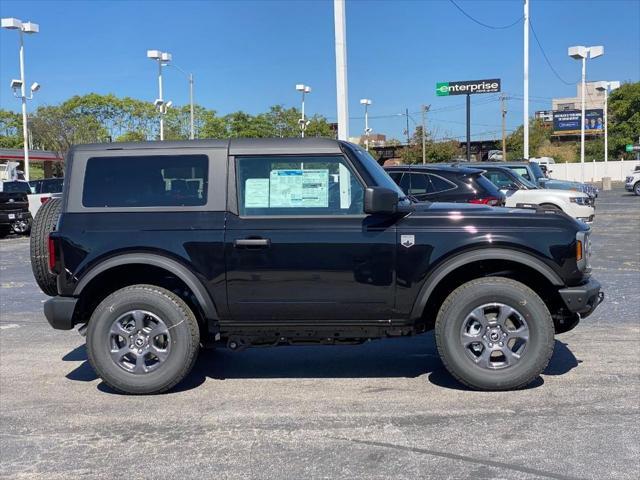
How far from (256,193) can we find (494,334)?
2106 mm

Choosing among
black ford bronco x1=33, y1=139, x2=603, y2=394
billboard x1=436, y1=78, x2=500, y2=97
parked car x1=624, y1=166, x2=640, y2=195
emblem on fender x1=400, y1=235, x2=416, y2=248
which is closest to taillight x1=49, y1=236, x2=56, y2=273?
black ford bronco x1=33, y1=139, x2=603, y2=394

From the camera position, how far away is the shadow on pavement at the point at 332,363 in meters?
5.83

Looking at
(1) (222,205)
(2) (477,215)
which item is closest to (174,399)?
(1) (222,205)

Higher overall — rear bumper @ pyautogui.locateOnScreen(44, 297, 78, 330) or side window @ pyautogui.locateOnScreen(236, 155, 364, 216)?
side window @ pyautogui.locateOnScreen(236, 155, 364, 216)

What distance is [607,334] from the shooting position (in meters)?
6.89

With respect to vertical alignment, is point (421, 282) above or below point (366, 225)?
below

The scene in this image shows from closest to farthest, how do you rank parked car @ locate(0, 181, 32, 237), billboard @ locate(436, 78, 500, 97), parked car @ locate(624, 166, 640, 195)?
parked car @ locate(0, 181, 32, 237), parked car @ locate(624, 166, 640, 195), billboard @ locate(436, 78, 500, 97)

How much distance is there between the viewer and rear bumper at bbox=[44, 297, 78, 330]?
528 cm

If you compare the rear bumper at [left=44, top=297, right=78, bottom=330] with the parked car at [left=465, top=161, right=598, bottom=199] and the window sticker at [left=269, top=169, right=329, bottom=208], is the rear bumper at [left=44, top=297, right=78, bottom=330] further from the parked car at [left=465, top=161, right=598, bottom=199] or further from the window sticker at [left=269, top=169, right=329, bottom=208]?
the parked car at [left=465, top=161, right=598, bottom=199]

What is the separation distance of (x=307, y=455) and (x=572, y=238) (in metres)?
2.55

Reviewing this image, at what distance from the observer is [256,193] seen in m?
5.34

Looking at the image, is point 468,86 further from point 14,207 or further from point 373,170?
point 373,170

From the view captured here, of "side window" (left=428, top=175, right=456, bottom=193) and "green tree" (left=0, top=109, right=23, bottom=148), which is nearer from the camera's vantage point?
"side window" (left=428, top=175, right=456, bottom=193)

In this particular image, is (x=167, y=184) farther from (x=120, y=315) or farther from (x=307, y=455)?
(x=307, y=455)
